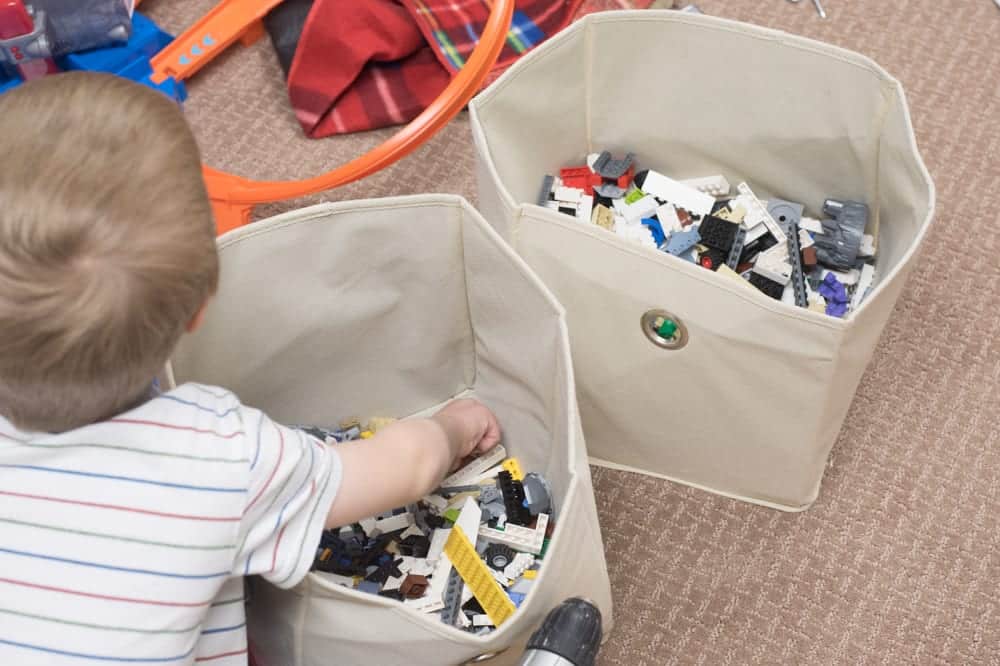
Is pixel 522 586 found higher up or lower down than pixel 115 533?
lower down

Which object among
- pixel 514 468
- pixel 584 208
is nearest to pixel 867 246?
pixel 584 208

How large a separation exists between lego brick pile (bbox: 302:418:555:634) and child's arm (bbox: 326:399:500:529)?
77 millimetres

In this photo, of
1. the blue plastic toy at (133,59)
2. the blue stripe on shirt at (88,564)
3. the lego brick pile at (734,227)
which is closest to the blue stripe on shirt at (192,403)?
the blue stripe on shirt at (88,564)

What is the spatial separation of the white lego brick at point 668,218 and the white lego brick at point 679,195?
1cm

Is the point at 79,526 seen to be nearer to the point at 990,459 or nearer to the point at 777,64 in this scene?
the point at 777,64

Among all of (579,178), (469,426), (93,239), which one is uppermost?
(93,239)

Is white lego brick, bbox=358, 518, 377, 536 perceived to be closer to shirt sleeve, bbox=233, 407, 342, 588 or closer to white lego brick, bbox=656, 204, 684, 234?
shirt sleeve, bbox=233, 407, 342, 588

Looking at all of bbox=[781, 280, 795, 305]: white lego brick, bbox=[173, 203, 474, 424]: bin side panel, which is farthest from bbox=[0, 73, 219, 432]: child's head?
bbox=[781, 280, 795, 305]: white lego brick

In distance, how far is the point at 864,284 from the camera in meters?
1.03

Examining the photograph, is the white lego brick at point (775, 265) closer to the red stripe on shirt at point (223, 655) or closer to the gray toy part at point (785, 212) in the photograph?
the gray toy part at point (785, 212)

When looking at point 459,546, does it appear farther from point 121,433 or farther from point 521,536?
point 121,433

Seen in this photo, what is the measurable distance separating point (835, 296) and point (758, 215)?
11cm

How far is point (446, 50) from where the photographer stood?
1262 millimetres

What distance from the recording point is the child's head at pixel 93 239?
55 cm
